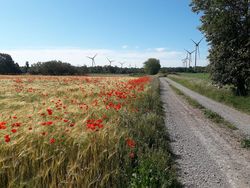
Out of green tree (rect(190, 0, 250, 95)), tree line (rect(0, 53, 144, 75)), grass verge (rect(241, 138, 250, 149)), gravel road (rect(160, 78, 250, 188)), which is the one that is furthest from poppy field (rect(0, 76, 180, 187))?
tree line (rect(0, 53, 144, 75))

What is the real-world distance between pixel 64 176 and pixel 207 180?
9.58ft

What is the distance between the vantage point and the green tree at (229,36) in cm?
1595

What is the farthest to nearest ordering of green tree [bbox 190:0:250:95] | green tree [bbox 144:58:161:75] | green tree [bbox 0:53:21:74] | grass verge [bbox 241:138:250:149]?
green tree [bbox 144:58:161:75] < green tree [bbox 0:53:21:74] < green tree [bbox 190:0:250:95] < grass verge [bbox 241:138:250:149]

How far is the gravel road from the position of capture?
14.5 feet

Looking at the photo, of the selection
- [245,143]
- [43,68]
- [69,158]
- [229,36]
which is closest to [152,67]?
[43,68]

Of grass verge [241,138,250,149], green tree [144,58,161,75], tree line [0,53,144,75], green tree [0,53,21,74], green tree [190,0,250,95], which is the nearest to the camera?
grass verge [241,138,250,149]

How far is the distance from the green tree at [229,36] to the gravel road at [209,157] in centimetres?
998

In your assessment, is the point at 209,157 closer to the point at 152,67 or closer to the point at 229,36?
the point at 229,36

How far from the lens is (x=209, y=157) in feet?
18.4

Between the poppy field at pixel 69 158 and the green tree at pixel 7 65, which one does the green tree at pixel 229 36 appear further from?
the green tree at pixel 7 65

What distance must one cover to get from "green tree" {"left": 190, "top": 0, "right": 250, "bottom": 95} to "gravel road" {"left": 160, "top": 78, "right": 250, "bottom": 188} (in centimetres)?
998

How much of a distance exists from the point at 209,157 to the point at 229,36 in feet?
48.3

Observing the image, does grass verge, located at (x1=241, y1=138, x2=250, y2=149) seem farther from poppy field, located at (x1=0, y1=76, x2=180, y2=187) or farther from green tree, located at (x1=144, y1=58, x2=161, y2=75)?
green tree, located at (x1=144, y1=58, x2=161, y2=75)

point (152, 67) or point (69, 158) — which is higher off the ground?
point (152, 67)
